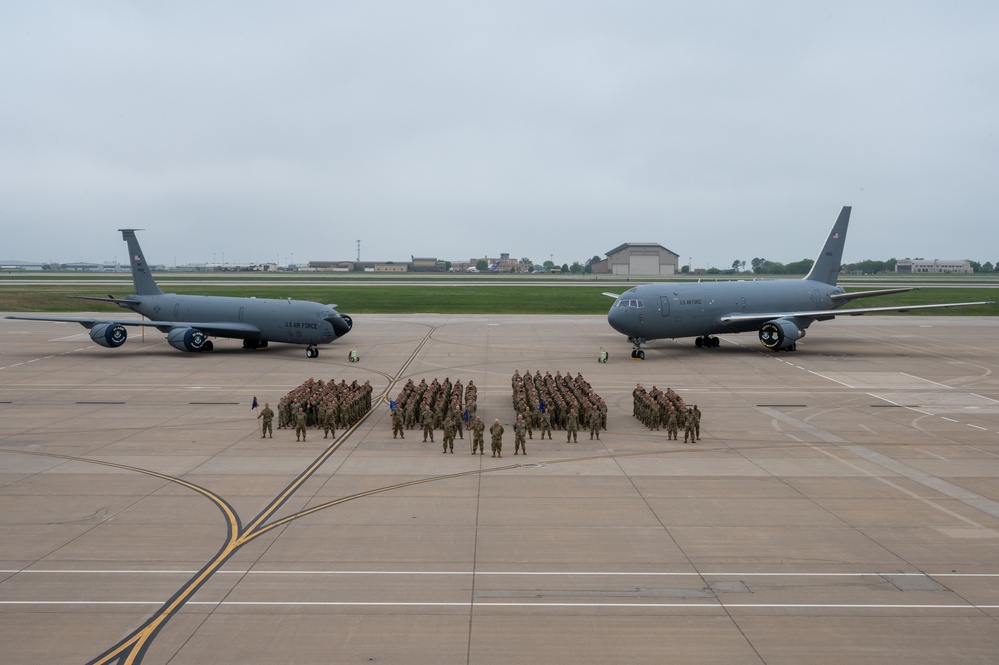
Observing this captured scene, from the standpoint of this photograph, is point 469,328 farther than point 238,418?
Yes

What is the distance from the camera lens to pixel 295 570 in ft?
50.8

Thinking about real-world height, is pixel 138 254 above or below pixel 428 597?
→ above

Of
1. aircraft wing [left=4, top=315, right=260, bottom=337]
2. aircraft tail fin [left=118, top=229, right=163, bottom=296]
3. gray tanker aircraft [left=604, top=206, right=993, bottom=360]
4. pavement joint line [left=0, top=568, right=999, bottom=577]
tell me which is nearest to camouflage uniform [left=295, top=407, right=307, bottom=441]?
pavement joint line [left=0, top=568, right=999, bottom=577]

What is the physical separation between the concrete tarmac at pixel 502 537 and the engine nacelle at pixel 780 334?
15.0 meters

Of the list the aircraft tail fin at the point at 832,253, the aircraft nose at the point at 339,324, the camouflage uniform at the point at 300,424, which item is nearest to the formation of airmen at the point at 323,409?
the camouflage uniform at the point at 300,424

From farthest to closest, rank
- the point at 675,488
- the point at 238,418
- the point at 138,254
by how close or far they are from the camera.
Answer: the point at 138,254 → the point at 238,418 → the point at 675,488

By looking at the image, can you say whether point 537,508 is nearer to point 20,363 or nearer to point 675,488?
point 675,488

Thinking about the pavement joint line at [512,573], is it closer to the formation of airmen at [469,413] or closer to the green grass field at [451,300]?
the formation of airmen at [469,413]

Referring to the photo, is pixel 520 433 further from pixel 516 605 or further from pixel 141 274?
pixel 141 274

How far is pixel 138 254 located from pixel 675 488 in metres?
49.8

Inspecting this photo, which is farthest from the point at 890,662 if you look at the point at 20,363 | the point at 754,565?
the point at 20,363

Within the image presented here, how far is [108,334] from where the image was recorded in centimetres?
5075

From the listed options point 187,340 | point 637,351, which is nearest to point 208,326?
point 187,340

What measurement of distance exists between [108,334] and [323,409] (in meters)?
30.0
